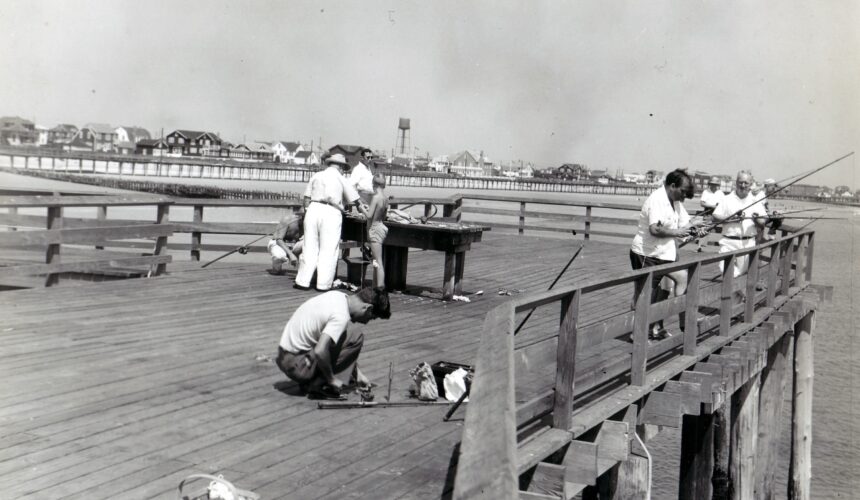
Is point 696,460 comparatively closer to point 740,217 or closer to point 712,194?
point 740,217

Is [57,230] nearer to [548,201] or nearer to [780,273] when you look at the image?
[780,273]

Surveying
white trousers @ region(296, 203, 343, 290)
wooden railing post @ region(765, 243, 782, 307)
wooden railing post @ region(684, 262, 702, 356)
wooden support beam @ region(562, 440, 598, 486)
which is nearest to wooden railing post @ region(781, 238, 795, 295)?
wooden railing post @ region(765, 243, 782, 307)

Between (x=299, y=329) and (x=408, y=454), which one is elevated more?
(x=299, y=329)

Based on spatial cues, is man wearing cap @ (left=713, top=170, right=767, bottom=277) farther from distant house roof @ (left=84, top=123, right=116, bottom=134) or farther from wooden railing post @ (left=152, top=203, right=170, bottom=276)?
distant house roof @ (left=84, top=123, right=116, bottom=134)

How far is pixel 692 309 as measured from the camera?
22.3ft

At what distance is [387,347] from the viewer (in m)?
7.32

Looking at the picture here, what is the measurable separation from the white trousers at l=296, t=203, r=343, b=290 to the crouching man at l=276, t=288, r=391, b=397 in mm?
4189

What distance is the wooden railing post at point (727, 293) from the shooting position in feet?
25.3

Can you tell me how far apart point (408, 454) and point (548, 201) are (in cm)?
1550

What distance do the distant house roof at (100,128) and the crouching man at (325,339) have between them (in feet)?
491

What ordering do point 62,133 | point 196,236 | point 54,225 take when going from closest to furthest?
point 54,225
point 196,236
point 62,133

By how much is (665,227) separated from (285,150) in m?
150

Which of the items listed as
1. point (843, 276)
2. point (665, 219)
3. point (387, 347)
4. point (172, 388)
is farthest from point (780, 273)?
point (843, 276)

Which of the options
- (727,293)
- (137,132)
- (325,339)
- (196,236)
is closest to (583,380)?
(325,339)
